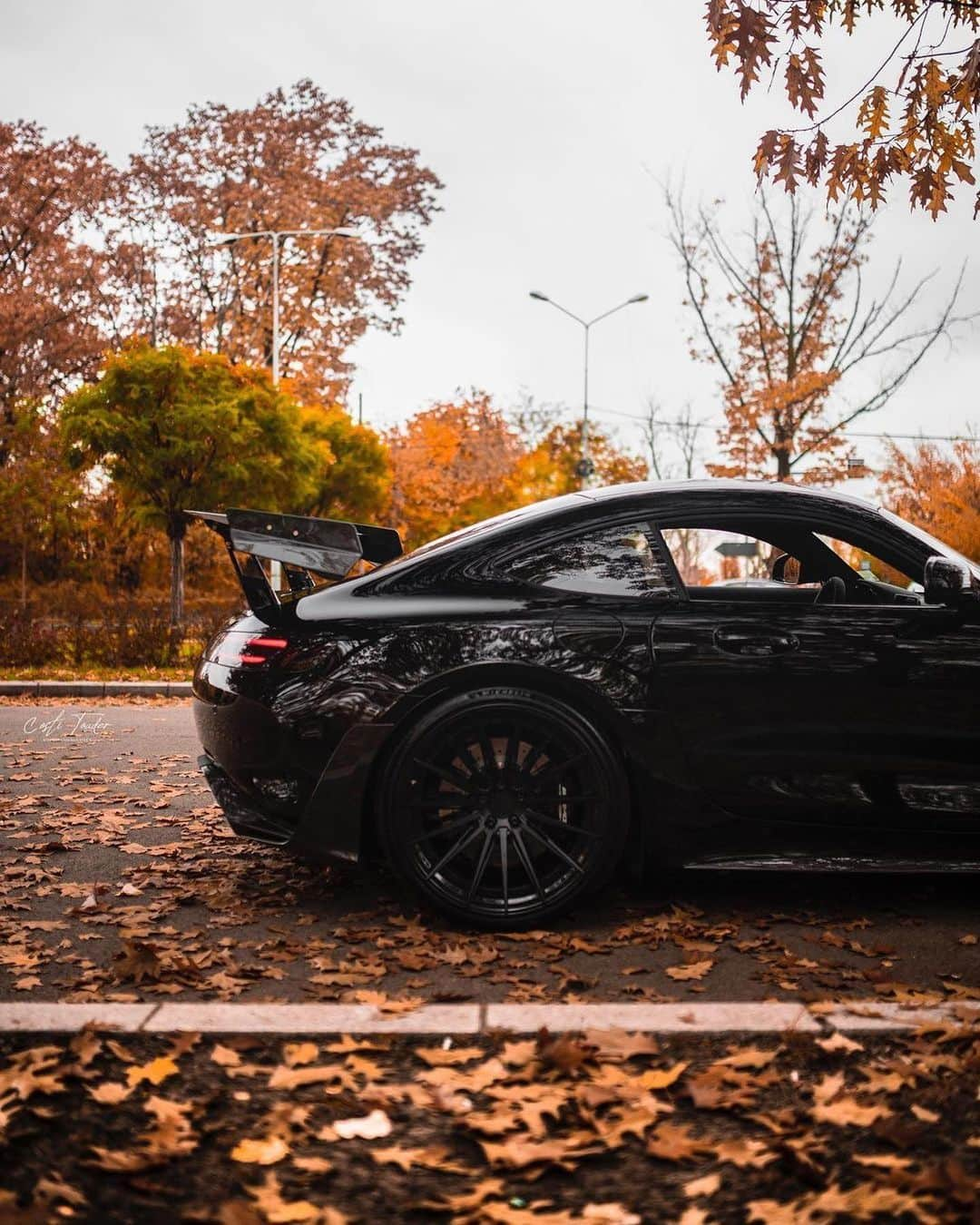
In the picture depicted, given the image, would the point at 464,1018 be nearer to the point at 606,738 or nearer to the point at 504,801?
the point at 504,801

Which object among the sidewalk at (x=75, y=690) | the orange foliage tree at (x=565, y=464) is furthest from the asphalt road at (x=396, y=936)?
the orange foliage tree at (x=565, y=464)

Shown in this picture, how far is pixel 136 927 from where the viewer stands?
4.45m

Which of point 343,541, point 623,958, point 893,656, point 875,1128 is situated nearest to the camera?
point 875,1128

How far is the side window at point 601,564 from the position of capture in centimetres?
452

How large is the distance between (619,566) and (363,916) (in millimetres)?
1534

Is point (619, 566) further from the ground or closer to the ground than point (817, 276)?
closer to the ground

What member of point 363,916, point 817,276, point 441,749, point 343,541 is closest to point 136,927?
point 363,916

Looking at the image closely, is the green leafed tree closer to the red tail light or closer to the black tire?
the red tail light

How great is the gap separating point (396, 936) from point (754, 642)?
1557 millimetres

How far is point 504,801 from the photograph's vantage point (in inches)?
169

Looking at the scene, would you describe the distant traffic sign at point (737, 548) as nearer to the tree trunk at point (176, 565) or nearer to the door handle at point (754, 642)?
the door handle at point (754, 642)

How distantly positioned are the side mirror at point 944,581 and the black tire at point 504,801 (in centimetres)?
121

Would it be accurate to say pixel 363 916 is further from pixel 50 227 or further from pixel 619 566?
pixel 50 227

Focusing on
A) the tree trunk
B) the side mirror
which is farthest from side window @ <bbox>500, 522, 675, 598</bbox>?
the tree trunk
